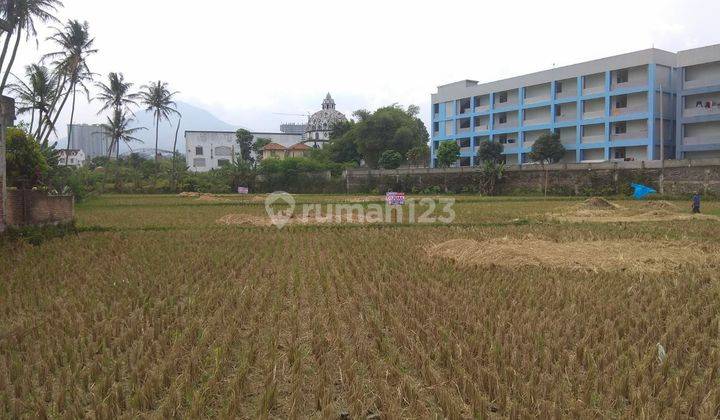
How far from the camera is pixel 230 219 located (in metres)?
16.3

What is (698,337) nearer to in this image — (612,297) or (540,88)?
(612,297)

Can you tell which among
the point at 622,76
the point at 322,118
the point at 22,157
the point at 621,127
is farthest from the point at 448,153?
the point at 322,118

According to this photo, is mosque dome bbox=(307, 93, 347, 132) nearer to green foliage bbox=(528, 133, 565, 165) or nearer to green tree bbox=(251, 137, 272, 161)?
green tree bbox=(251, 137, 272, 161)

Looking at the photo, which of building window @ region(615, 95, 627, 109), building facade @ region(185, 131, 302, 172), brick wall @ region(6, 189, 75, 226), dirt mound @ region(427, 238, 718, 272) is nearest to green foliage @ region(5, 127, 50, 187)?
brick wall @ region(6, 189, 75, 226)

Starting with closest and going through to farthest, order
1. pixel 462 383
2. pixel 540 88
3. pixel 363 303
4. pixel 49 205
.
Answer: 1. pixel 462 383
2. pixel 363 303
3. pixel 49 205
4. pixel 540 88

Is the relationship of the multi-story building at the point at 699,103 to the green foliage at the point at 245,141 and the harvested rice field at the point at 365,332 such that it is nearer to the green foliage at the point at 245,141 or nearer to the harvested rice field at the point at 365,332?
the harvested rice field at the point at 365,332

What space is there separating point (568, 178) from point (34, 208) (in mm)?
27617

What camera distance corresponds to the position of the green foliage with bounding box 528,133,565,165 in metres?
37.4

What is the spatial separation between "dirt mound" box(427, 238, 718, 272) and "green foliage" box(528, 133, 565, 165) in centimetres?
2845

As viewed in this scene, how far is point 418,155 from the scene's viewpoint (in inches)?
1837

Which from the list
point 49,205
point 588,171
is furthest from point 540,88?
point 49,205

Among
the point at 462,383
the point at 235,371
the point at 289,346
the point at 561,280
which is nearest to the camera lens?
the point at 462,383

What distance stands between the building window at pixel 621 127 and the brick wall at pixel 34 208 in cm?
3239

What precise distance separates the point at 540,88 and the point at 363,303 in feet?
125
